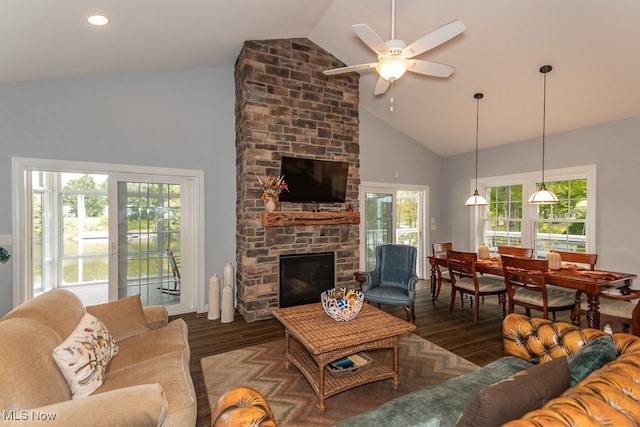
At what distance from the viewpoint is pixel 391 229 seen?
19.8 feet

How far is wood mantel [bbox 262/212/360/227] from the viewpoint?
157 inches

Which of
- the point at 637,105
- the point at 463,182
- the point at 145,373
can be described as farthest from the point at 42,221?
the point at 637,105

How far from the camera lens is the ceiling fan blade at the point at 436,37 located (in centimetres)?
207

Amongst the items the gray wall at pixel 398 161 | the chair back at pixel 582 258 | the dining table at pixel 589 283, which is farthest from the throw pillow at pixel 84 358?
the chair back at pixel 582 258

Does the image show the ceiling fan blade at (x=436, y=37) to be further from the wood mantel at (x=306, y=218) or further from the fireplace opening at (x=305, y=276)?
the fireplace opening at (x=305, y=276)

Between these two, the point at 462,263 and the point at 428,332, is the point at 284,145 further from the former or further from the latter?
the point at 428,332

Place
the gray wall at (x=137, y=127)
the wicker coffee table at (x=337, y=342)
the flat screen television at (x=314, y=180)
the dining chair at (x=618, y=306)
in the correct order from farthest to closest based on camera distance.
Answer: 1. the flat screen television at (x=314, y=180)
2. the gray wall at (x=137, y=127)
3. the dining chair at (x=618, y=306)
4. the wicker coffee table at (x=337, y=342)

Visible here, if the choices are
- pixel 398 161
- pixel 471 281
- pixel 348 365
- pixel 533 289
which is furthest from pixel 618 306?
pixel 398 161

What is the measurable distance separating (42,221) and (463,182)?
7.85 meters

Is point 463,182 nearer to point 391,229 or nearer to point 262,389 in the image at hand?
point 391,229

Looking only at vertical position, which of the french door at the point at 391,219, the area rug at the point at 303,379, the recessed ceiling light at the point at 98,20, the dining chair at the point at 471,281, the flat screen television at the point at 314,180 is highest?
the recessed ceiling light at the point at 98,20

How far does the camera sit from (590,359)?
4.56 ft

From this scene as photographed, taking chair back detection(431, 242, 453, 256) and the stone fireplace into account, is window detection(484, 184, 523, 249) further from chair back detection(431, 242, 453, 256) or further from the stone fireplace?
the stone fireplace

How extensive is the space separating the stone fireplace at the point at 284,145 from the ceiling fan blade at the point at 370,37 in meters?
2.14
